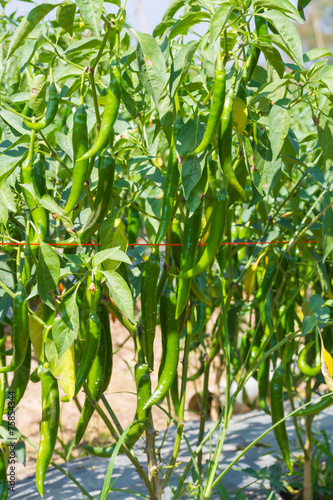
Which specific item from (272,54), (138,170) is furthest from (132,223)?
(272,54)

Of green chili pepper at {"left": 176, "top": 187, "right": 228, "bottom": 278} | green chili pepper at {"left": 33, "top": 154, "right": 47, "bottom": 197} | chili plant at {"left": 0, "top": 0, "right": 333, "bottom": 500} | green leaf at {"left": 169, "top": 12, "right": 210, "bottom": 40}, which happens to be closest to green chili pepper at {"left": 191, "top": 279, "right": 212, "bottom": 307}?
chili plant at {"left": 0, "top": 0, "right": 333, "bottom": 500}

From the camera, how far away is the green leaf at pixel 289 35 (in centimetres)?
75

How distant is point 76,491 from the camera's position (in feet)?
5.50

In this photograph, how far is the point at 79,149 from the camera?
865 mm

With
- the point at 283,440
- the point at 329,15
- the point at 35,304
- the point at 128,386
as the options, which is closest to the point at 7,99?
the point at 35,304

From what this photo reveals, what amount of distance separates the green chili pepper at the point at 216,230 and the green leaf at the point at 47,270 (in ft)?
0.67

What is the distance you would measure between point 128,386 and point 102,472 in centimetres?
163

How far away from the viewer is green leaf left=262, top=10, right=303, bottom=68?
2.45ft

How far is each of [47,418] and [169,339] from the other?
A: 255mm

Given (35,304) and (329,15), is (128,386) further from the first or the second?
(329,15)

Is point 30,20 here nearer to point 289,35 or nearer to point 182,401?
point 289,35

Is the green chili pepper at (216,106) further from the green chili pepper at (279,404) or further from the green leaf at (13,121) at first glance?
the green chili pepper at (279,404)

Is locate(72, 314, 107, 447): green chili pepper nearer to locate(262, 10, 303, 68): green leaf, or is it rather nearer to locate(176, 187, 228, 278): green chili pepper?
locate(176, 187, 228, 278): green chili pepper

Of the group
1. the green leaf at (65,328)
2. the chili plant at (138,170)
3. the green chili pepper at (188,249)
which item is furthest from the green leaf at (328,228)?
the green leaf at (65,328)
